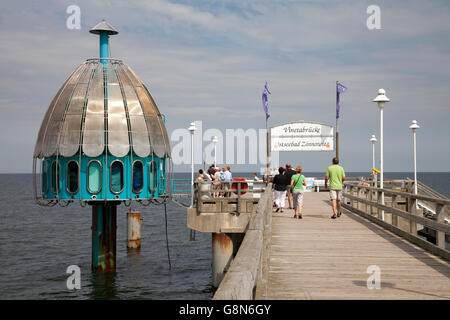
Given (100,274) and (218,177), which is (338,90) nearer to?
(218,177)

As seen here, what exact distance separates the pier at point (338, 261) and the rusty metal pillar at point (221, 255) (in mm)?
4426

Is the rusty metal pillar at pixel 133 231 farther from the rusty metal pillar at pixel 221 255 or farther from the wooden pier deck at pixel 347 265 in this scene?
the wooden pier deck at pixel 347 265

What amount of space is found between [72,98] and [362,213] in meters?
12.9

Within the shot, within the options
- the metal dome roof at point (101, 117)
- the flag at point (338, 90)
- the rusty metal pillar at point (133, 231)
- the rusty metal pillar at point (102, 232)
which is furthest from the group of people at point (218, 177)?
the flag at point (338, 90)

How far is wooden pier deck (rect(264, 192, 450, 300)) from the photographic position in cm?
789

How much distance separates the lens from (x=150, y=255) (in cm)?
3388

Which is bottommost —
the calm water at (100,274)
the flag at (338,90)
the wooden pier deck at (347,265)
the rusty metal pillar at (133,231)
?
the calm water at (100,274)

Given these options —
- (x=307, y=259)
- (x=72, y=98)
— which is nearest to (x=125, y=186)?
(x=72, y=98)

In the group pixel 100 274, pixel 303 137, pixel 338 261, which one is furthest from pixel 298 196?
pixel 303 137

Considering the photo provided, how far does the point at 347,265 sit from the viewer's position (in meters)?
10.0

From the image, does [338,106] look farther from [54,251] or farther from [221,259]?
[54,251]

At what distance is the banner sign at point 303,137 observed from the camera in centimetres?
3616

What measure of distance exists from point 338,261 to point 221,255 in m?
10.3
